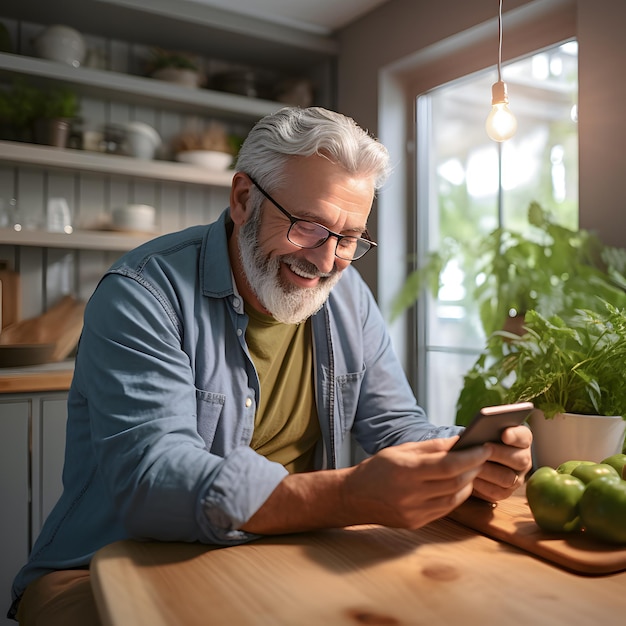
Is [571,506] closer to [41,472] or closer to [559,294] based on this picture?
[559,294]

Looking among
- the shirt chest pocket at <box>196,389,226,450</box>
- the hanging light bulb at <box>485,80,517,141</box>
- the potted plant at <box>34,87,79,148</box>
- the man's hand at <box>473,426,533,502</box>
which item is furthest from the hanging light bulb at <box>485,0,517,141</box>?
the potted plant at <box>34,87,79,148</box>

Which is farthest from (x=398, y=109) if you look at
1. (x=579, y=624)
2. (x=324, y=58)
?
(x=579, y=624)

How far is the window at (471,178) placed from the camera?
2.87 m

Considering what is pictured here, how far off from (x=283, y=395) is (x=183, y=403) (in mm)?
405

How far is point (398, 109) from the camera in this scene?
3.25 m

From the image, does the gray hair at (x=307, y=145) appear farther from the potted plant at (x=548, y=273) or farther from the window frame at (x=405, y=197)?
the window frame at (x=405, y=197)

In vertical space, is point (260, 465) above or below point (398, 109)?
below

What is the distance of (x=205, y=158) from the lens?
10.4 ft

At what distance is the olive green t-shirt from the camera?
58.7 inches

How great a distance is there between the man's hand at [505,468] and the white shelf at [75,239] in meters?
2.22

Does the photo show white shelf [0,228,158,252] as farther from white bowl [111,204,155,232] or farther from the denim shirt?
the denim shirt

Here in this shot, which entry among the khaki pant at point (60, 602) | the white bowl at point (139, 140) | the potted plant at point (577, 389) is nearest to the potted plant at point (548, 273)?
the potted plant at point (577, 389)

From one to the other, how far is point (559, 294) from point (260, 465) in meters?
1.21

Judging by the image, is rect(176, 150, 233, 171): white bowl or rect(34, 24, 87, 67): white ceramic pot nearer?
rect(34, 24, 87, 67): white ceramic pot
